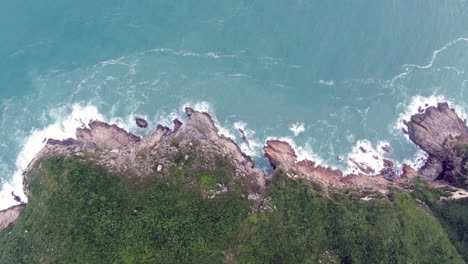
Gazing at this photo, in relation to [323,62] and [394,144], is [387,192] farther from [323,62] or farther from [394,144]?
[323,62]

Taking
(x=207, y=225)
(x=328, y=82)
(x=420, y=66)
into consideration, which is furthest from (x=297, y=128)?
(x=207, y=225)

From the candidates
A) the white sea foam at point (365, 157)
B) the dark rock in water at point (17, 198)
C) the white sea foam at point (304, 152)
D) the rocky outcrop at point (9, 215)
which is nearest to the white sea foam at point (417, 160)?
the white sea foam at point (365, 157)

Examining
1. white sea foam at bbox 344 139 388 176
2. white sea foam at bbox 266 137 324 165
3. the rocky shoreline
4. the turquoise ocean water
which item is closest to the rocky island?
the rocky shoreline

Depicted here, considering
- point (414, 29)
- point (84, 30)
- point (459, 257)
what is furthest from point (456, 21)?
point (84, 30)

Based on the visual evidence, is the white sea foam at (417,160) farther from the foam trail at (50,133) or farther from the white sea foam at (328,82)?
the foam trail at (50,133)

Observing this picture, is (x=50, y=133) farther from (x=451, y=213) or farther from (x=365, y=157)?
(x=451, y=213)

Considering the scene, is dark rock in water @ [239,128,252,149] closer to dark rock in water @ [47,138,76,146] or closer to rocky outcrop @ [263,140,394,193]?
rocky outcrop @ [263,140,394,193]
